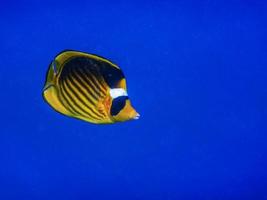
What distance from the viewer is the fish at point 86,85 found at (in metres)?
1.30

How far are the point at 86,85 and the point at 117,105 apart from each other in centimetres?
11

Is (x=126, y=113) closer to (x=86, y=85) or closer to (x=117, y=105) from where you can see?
(x=117, y=105)

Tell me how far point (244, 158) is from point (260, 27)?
43 centimetres

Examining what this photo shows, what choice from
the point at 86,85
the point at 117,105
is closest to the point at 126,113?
the point at 117,105

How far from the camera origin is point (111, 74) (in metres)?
1.31

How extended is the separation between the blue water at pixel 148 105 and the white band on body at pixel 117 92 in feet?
0.08

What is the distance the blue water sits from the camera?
1289 mm

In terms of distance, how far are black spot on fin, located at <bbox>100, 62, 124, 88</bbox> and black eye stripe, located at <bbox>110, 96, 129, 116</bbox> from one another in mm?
43

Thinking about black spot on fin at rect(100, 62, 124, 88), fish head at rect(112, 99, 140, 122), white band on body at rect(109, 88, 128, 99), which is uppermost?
black spot on fin at rect(100, 62, 124, 88)

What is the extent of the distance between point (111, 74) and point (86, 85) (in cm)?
8

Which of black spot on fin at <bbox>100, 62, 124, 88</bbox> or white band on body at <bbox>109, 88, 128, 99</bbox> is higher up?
black spot on fin at <bbox>100, 62, 124, 88</bbox>

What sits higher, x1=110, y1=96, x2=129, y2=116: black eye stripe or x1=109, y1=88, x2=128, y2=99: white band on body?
x1=109, y1=88, x2=128, y2=99: white band on body

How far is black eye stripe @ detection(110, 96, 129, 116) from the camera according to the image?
1.32m

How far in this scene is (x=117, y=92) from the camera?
1319 millimetres
